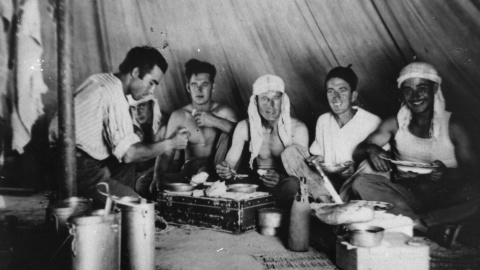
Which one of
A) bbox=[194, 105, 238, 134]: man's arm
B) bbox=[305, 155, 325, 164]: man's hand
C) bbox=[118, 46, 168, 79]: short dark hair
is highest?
bbox=[118, 46, 168, 79]: short dark hair

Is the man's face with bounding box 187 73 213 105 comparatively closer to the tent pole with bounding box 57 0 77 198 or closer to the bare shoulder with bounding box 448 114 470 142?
the tent pole with bounding box 57 0 77 198

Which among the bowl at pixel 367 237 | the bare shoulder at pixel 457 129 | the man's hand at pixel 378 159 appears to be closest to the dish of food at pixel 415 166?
the man's hand at pixel 378 159

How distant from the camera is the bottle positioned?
2.96 m

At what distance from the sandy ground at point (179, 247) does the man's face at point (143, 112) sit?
1.49 m

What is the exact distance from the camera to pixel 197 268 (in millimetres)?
2637

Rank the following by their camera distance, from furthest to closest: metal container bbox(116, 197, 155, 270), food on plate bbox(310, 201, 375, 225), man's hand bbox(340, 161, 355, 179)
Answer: man's hand bbox(340, 161, 355, 179) → food on plate bbox(310, 201, 375, 225) → metal container bbox(116, 197, 155, 270)

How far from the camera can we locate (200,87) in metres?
4.97

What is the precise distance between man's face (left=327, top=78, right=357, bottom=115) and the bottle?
162 centimetres

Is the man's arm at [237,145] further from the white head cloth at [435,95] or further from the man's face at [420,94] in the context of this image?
the man's face at [420,94]

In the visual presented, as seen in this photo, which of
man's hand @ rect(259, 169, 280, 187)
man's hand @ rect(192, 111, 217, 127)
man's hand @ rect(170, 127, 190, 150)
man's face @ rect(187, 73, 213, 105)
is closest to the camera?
man's hand @ rect(259, 169, 280, 187)

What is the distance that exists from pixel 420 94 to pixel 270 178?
68.2 inches

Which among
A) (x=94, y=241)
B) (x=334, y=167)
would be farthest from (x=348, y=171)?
(x=94, y=241)

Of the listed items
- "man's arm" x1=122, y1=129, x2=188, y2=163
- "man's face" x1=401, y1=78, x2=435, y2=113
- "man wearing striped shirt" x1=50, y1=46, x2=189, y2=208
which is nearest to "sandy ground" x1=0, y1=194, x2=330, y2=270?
"man wearing striped shirt" x1=50, y1=46, x2=189, y2=208

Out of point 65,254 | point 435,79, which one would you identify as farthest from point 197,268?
point 435,79
